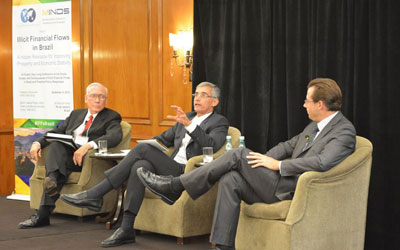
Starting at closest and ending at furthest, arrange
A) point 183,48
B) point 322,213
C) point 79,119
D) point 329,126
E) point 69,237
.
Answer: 1. point 322,213
2. point 329,126
3. point 69,237
4. point 79,119
5. point 183,48

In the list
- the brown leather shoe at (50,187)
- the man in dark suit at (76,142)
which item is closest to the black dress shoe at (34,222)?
the man in dark suit at (76,142)

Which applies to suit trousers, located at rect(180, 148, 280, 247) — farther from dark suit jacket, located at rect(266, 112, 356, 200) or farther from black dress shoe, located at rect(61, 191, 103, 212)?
black dress shoe, located at rect(61, 191, 103, 212)

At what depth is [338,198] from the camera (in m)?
4.07

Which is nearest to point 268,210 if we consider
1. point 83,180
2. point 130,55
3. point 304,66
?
point 304,66

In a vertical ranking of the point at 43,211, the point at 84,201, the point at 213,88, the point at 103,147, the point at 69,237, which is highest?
the point at 213,88

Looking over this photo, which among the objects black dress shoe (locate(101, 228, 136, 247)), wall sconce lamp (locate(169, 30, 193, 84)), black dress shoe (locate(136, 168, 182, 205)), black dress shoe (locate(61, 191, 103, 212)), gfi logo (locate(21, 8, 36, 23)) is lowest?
black dress shoe (locate(101, 228, 136, 247))

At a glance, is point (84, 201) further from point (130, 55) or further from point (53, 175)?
point (130, 55)

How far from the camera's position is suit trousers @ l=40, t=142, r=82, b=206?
5.76 m

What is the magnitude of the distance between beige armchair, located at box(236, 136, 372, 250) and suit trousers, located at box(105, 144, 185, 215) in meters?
1.04

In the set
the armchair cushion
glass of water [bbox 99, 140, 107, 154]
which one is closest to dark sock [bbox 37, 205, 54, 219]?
glass of water [bbox 99, 140, 107, 154]

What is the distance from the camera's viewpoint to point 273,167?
4.20 m

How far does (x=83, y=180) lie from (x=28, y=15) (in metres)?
2.61

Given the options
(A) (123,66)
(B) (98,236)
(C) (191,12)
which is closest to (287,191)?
(B) (98,236)

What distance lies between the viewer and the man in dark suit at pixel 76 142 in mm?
5758
